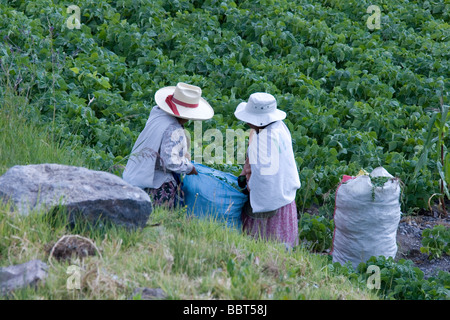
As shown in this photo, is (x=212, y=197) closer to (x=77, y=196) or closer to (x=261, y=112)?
(x=261, y=112)

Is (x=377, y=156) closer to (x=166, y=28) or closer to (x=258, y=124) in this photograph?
(x=258, y=124)

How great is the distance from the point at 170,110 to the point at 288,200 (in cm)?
116

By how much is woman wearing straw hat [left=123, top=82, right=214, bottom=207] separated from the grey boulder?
0.82 metres

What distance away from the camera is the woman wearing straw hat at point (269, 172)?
5020 millimetres

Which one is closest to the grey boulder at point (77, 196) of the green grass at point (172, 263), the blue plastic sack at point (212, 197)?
the green grass at point (172, 263)

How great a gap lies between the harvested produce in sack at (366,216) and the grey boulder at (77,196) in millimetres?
1718

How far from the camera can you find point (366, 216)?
5.00 meters

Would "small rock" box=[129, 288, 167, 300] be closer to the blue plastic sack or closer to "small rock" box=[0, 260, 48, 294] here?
"small rock" box=[0, 260, 48, 294]

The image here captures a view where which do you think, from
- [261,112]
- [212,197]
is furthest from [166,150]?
[261,112]

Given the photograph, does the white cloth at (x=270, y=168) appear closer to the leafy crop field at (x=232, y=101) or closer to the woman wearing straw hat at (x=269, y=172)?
the woman wearing straw hat at (x=269, y=172)

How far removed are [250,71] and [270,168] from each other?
10.7 ft

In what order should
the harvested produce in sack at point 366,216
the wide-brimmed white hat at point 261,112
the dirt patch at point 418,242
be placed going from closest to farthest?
the harvested produce in sack at point 366,216, the wide-brimmed white hat at point 261,112, the dirt patch at point 418,242

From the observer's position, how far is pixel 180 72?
8.09 meters
